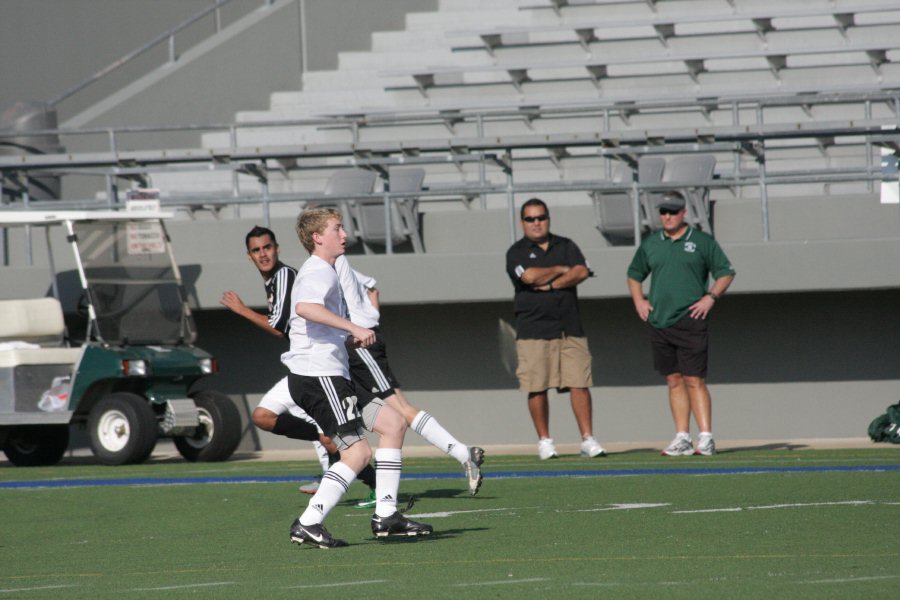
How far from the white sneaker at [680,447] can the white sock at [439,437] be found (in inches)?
133

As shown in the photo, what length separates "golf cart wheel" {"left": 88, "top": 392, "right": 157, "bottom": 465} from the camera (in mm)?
13398

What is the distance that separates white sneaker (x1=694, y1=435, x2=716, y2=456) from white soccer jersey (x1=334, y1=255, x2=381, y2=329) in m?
3.58

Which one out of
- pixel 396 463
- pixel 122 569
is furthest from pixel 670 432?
pixel 122 569

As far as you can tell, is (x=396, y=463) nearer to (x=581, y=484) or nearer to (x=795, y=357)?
(x=581, y=484)

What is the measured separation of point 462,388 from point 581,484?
5.10m

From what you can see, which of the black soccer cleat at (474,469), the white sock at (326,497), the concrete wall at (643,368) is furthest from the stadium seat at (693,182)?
the white sock at (326,497)

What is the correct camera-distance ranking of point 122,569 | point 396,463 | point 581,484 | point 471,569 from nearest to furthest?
point 471,569
point 122,569
point 396,463
point 581,484

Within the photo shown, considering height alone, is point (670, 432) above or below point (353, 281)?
below

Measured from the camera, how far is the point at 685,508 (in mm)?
8516

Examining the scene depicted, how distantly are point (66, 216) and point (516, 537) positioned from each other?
7941mm

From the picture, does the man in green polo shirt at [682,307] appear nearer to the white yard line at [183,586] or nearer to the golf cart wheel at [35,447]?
the golf cart wheel at [35,447]

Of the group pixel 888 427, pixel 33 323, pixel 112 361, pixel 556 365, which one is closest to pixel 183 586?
pixel 556 365

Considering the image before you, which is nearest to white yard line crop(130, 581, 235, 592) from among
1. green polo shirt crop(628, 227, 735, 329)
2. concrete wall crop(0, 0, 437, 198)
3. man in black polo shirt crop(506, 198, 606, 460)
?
man in black polo shirt crop(506, 198, 606, 460)

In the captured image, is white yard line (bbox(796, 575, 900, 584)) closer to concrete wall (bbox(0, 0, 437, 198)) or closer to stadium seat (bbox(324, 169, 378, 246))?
stadium seat (bbox(324, 169, 378, 246))
